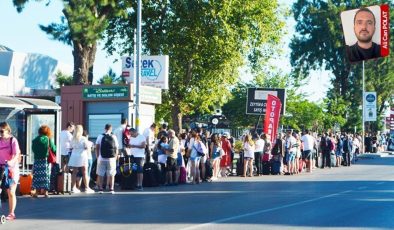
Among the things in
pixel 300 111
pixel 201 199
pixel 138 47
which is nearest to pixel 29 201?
pixel 201 199

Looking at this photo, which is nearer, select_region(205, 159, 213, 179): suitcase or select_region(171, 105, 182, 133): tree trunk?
select_region(205, 159, 213, 179): suitcase

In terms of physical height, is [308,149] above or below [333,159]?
above

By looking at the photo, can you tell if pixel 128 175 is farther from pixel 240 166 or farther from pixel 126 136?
pixel 240 166

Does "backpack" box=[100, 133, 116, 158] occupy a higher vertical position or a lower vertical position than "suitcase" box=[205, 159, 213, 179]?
higher

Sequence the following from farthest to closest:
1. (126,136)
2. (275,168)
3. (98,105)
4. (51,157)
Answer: (275,168)
(98,105)
(126,136)
(51,157)

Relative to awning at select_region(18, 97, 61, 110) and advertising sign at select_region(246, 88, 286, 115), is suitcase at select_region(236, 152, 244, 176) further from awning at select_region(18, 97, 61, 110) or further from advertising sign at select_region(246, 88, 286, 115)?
awning at select_region(18, 97, 61, 110)

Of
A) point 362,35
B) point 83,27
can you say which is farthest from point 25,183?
point 362,35

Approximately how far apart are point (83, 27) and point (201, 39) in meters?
17.9

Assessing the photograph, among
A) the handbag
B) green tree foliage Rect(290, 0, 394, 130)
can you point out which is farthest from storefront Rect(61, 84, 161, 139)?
green tree foliage Rect(290, 0, 394, 130)

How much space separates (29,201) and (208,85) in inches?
1173

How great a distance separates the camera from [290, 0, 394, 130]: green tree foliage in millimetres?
68125

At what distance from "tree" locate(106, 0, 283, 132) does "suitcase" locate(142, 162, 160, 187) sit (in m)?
21.6

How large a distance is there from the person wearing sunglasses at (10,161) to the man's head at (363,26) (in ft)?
52.1

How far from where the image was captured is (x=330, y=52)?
6969 cm
